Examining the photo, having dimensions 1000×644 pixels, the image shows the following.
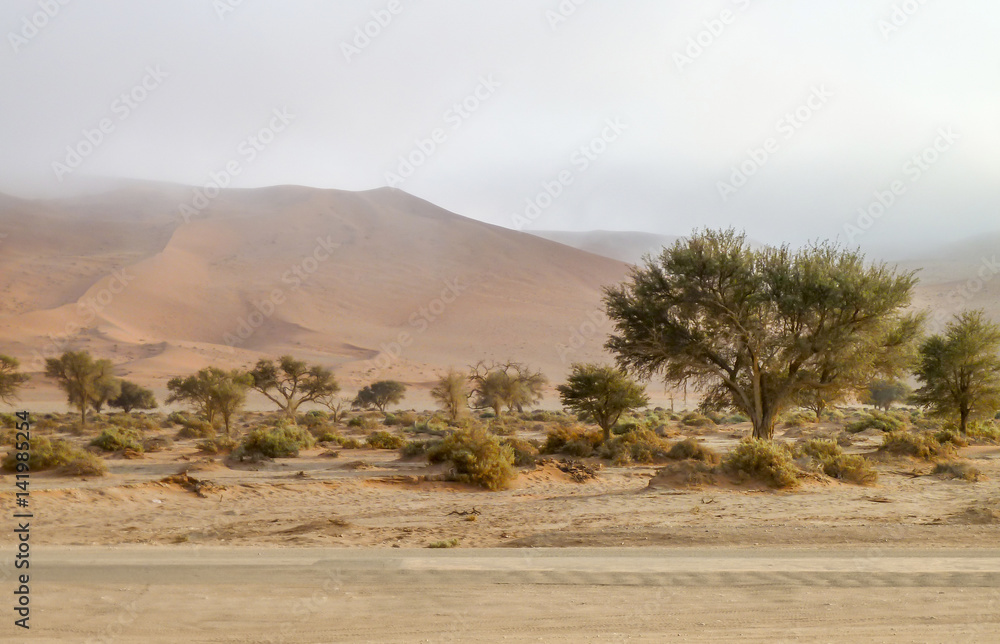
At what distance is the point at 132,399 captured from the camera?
5781 cm

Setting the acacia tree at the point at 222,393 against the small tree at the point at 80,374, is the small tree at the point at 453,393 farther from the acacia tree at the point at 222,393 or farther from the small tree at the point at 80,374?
the small tree at the point at 80,374

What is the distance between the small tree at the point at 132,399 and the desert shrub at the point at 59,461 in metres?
40.8

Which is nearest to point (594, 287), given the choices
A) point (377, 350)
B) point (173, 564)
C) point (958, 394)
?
point (377, 350)

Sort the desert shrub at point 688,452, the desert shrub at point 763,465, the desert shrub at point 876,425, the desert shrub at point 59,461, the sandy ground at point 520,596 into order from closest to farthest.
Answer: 1. the sandy ground at point 520,596
2. the desert shrub at point 763,465
3. the desert shrub at point 59,461
4. the desert shrub at point 688,452
5. the desert shrub at point 876,425

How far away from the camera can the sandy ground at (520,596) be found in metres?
6.88

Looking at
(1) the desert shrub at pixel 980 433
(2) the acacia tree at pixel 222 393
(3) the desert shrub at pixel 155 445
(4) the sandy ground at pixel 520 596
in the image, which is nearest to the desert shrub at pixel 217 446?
(3) the desert shrub at pixel 155 445

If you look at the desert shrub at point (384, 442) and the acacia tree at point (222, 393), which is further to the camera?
the acacia tree at point (222, 393)

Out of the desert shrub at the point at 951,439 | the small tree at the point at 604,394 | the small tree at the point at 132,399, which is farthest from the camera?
the small tree at the point at 132,399

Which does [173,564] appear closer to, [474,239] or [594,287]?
[594,287]

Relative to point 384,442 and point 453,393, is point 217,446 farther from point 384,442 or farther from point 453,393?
point 453,393

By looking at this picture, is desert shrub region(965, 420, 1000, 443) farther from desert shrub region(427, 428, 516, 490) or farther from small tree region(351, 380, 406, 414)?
small tree region(351, 380, 406, 414)

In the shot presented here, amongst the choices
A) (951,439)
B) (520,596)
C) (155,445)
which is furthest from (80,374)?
(951,439)

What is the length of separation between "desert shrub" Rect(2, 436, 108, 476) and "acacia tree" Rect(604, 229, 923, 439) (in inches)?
667

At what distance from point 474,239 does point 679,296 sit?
4820 inches
